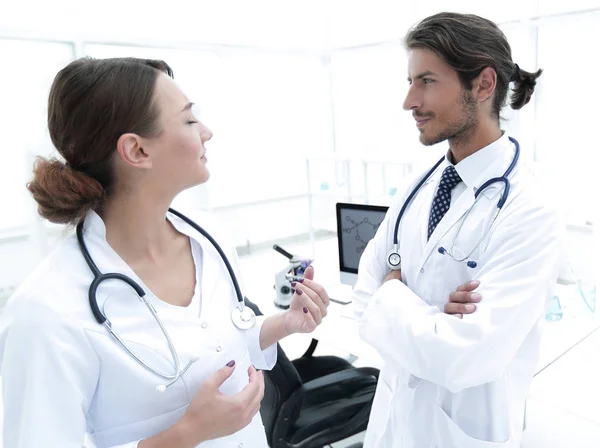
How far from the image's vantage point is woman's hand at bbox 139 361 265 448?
28.1 inches

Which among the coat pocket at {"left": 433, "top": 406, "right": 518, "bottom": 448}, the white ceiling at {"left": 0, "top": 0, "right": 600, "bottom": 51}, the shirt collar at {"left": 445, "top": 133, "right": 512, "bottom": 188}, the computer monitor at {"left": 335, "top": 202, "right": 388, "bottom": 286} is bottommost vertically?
the coat pocket at {"left": 433, "top": 406, "right": 518, "bottom": 448}

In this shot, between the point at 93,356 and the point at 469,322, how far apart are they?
695 mm

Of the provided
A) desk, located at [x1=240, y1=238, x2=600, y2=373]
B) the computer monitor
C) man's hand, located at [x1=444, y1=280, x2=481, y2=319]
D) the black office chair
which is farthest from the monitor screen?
man's hand, located at [x1=444, y1=280, x2=481, y2=319]

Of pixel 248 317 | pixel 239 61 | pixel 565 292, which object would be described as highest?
pixel 239 61

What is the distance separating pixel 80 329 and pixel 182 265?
26cm

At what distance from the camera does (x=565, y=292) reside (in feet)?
6.76

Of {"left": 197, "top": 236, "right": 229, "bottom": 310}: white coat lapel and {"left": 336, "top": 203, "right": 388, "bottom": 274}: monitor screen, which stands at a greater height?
{"left": 197, "top": 236, "right": 229, "bottom": 310}: white coat lapel

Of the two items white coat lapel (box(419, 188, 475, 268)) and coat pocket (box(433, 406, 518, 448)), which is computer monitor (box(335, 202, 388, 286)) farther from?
coat pocket (box(433, 406, 518, 448))

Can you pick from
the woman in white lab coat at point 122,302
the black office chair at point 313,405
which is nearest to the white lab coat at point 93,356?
the woman in white lab coat at point 122,302

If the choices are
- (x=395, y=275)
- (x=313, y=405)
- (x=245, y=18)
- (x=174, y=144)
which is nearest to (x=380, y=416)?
(x=395, y=275)

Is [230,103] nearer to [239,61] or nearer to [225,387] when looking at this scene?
[239,61]

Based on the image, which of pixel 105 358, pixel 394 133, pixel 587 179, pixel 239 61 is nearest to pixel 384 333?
pixel 105 358

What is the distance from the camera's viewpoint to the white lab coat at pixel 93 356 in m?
0.67

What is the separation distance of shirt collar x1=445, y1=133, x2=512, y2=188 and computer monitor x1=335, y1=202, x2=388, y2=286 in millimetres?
837
